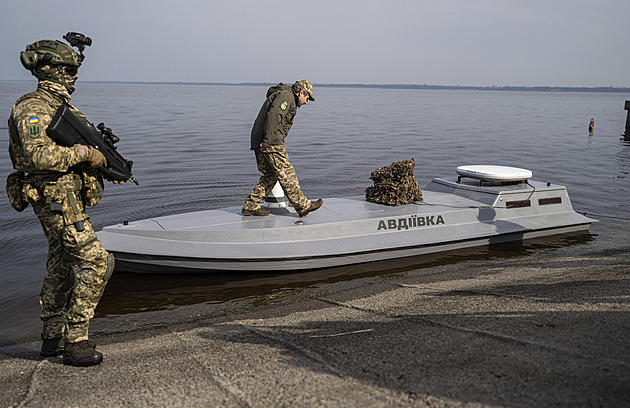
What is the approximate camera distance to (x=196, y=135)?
2866cm

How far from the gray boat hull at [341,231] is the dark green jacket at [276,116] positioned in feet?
4.39

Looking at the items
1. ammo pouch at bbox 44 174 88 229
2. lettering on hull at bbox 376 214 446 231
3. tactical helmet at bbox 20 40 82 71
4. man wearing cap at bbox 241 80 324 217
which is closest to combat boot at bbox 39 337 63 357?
ammo pouch at bbox 44 174 88 229

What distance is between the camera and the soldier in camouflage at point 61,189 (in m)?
3.97

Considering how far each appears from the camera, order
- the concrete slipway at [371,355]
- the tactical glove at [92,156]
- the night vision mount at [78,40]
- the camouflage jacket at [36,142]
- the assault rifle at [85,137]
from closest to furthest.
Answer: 1. the concrete slipway at [371,355]
2. the camouflage jacket at [36,142]
3. the assault rifle at [85,137]
4. the tactical glove at [92,156]
5. the night vision mount at [78,40]

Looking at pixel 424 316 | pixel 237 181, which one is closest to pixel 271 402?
pixel 424 316

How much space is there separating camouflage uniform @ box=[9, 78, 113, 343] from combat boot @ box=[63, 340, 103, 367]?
56 millimetres

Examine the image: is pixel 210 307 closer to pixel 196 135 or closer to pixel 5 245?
pixel 5 245

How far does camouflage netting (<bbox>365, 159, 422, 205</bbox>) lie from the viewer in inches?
364

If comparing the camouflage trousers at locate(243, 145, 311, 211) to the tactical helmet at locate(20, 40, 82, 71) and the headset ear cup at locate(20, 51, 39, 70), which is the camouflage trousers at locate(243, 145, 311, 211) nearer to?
the tactical helmet at locate(20, 40, 82, 71)

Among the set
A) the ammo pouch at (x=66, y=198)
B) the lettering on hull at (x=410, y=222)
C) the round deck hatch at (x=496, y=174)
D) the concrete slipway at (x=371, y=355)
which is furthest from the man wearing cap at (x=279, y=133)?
the round deck hatch at (x=496, y=174)

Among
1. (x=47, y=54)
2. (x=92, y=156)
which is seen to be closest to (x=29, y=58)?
(x=47, y=54)

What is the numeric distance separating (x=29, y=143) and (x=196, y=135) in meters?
25.4

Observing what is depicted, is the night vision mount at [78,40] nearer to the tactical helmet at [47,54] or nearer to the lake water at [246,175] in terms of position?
the tactical helmet at [47,54]

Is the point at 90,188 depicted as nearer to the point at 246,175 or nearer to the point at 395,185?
the point at 395,185
